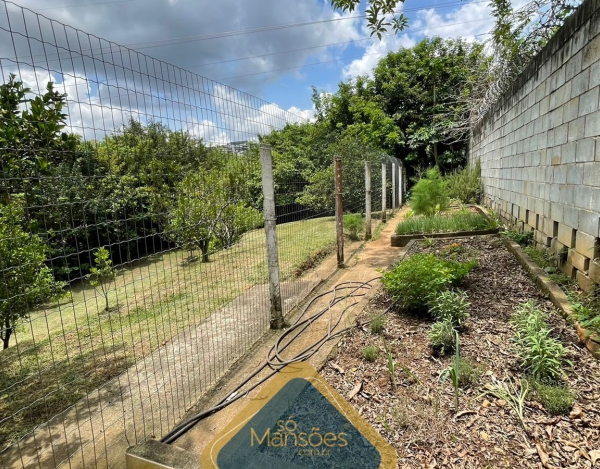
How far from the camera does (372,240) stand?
8.43 metres

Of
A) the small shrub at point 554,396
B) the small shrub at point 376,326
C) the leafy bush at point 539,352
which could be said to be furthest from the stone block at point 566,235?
the small shrub at point 376,326

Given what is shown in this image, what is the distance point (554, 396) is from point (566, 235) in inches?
93.0

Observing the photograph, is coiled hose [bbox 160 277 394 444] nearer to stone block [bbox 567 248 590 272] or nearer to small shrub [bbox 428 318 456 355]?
small shrub [bbox 428 318 456 355]

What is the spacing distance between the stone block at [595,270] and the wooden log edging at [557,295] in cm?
27

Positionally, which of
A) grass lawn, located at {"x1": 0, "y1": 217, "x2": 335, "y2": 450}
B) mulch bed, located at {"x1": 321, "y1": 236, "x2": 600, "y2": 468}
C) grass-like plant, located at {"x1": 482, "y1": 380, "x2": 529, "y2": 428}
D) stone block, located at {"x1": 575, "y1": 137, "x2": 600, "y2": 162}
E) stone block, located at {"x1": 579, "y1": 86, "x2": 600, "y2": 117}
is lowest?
grass lawn, located at {"x1": 0, "y1": 217, "x2": 335, "y2": 450}

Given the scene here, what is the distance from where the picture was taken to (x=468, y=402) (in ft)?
6.98

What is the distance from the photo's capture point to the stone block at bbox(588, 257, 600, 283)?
299 cm

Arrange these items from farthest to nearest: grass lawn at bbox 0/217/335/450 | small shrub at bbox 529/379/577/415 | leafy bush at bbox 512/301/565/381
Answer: grass lawn at bbox 0/217/335/450
leafy bush at bbox 512/301/565/381
small shrub at bbox 529/379/577/415

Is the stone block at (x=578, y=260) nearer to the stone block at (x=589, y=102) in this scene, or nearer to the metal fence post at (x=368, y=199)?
the stone block at (x=589, y=102)

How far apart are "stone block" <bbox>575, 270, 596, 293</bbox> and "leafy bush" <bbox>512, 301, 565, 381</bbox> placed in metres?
0.82

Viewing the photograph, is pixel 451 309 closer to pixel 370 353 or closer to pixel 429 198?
pixel 370 353

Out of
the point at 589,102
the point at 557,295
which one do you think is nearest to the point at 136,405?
the point at 557,295

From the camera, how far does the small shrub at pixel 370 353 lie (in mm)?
2684

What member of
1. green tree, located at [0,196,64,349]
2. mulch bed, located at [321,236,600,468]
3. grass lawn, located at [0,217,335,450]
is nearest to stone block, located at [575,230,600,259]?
mulch bed, located at [321,236,600,468]
